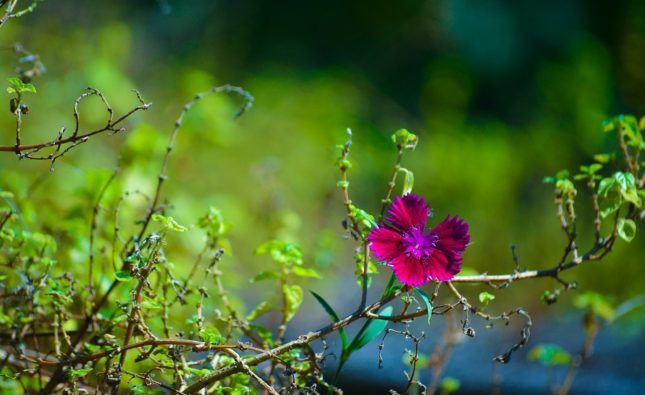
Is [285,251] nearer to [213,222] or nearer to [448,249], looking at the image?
[213,222]

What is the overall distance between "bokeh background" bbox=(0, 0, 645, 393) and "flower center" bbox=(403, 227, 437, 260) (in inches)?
8.0

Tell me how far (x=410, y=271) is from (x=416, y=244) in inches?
1.6

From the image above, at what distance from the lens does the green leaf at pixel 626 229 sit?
3.07ft

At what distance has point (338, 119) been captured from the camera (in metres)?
3.32

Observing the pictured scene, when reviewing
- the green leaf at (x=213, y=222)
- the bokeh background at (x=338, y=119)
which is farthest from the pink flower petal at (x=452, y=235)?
the green leaf at (x=213, y=222)

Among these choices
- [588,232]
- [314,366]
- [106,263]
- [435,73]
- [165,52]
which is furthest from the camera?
[165,52]

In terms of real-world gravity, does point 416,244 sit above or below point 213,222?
below

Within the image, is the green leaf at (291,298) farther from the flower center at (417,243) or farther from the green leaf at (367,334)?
the flower center at (417,243)

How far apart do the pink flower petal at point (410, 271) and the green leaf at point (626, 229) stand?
279 mm

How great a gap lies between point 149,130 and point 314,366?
3.10ft

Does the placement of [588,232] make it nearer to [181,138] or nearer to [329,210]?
[329,210]

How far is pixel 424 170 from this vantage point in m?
3.03

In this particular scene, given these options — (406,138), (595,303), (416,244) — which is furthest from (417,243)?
(595,303)

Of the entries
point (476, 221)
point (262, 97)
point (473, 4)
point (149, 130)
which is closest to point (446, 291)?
point (476, 221)
